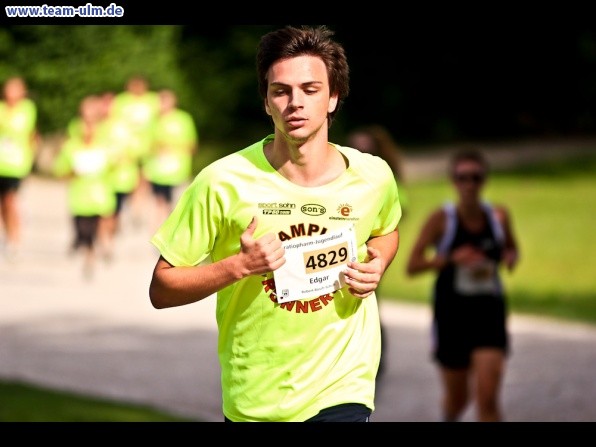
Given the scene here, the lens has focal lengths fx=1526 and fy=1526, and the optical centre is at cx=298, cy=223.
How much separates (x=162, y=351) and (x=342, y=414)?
8348mm

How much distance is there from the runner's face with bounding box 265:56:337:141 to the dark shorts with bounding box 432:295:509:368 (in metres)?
4.07

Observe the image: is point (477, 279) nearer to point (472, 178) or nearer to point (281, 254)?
point (472, 178)

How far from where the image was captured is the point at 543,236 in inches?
887

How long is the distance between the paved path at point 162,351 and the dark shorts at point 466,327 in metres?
1.69

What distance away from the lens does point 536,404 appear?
36.7 ft

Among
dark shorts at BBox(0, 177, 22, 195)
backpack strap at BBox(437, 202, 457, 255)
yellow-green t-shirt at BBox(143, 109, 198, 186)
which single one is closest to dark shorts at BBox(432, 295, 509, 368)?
backpack strap at BBox(437, 202, 457, 255)

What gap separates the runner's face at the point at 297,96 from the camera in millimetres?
4930

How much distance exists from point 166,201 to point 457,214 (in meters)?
11.3

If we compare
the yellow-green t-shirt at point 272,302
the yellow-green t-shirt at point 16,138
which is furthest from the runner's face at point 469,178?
the yellow-green t-shirt at point 16,138

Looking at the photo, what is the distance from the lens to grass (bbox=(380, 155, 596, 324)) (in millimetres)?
17078

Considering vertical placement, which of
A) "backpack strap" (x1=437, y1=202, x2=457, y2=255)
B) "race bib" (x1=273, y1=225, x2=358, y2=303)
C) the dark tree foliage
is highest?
the dark tree foliage

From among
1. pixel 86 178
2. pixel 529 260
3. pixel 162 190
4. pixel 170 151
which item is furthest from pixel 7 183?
pixel 529 260

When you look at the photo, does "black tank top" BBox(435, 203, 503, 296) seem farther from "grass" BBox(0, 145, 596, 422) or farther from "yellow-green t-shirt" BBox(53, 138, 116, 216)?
"yellow-green t-shirt" BBox(53, 138, 116, 216)
